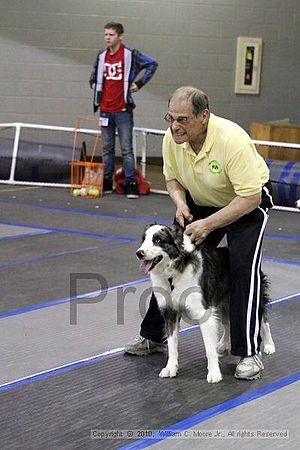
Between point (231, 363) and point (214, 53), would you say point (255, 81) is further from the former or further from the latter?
point (231, 363)

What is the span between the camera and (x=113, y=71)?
428 inches

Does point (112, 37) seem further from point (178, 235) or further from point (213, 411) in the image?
point (213, 411)

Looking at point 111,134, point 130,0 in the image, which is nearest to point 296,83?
point 130,0

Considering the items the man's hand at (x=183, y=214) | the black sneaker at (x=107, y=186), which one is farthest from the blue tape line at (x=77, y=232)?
the man's hand at (x=183, y=214)

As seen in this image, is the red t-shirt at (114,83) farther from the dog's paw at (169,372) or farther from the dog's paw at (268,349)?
the dog's paw at (169,372)

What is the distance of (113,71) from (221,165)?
6.68 metres

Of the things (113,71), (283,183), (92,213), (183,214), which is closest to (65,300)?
(183,214)

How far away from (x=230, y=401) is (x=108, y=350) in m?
1.01

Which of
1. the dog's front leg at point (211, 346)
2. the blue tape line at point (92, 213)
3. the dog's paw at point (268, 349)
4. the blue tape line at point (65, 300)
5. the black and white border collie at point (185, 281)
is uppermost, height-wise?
the black and white border collie at point (185, 281)

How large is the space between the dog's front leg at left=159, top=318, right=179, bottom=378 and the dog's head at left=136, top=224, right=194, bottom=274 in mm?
366

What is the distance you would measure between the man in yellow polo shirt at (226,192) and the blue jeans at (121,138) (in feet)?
19.9

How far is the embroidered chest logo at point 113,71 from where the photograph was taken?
1083 centimetres

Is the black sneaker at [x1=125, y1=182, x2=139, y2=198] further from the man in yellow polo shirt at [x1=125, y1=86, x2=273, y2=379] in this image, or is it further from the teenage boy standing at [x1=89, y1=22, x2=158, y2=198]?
the man in yellow polo shirt at [x1=125, y1=86, x2=273, y2=379]

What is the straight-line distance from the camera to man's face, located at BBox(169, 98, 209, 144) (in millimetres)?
4305
